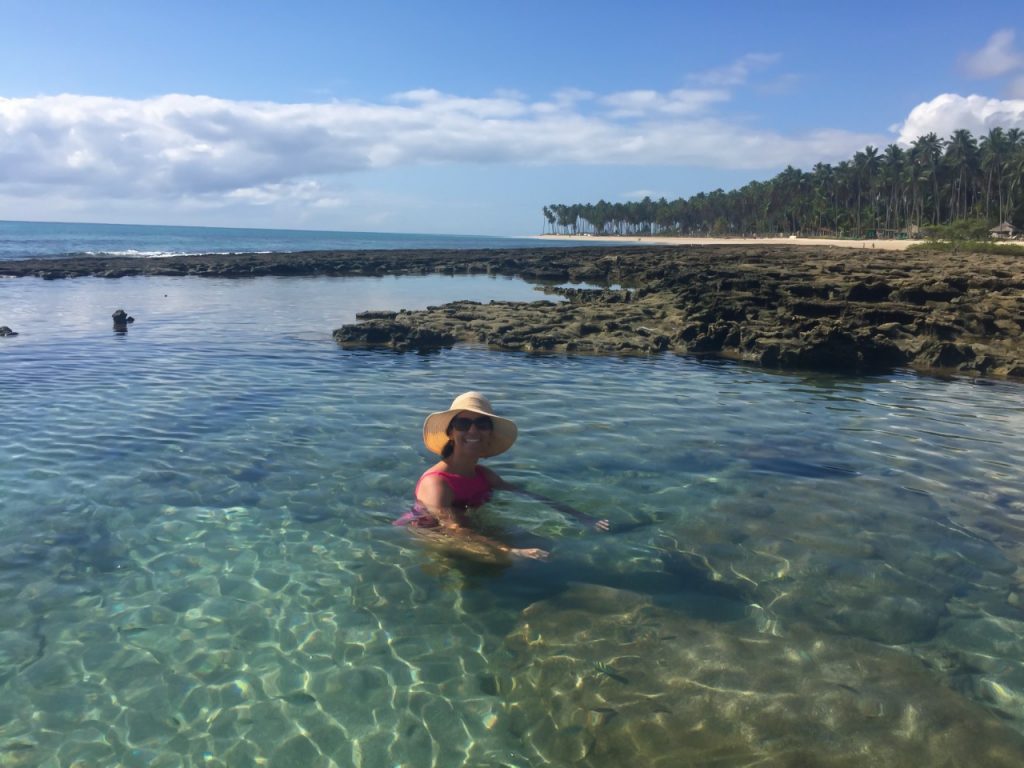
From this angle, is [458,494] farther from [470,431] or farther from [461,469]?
[470,431]

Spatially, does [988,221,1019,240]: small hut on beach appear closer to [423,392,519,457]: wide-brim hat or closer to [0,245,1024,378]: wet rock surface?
[0,245,1024,378]: wet rock surface

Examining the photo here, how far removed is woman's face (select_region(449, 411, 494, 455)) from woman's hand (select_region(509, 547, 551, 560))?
1.00 metres

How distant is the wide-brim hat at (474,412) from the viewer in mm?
6152

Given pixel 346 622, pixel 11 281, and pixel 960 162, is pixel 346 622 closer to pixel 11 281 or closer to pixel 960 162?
pixel 11 281

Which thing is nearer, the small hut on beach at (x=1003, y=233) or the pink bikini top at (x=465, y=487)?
the pink bikini top at (x=465, y=487)

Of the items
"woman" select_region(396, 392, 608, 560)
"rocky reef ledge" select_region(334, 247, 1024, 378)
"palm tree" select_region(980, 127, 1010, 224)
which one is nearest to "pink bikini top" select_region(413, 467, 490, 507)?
"woman" select_region(396, 392, 608, 560)

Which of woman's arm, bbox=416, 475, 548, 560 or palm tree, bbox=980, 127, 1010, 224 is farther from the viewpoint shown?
palm tree, bbox=980, 127, 1010, 224

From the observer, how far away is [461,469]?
6496mm

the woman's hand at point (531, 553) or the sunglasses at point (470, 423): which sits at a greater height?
the sunglasses at point (470, 423)

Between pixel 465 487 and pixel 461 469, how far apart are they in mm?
173

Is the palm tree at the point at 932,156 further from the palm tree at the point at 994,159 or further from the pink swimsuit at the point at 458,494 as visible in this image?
the pink swimsuit at the point at 458,494

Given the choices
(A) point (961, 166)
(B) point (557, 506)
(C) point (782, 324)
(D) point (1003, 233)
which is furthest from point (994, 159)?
(B) point (557, 506)

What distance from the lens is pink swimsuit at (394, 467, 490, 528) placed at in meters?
6.39

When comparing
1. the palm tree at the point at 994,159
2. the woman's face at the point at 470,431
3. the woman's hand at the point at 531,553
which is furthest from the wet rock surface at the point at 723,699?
the palm tree at the point at 994,159
